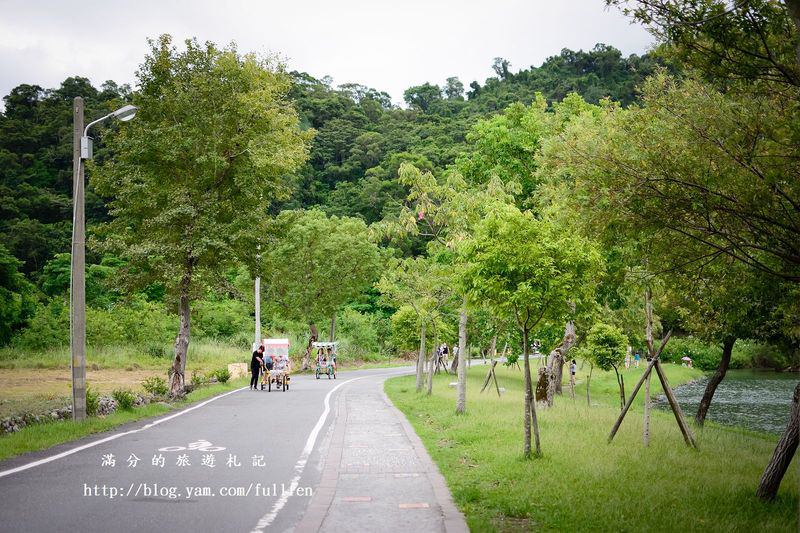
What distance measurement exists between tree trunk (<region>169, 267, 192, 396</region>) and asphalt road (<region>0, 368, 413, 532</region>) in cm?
609

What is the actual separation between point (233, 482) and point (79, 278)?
834 cm

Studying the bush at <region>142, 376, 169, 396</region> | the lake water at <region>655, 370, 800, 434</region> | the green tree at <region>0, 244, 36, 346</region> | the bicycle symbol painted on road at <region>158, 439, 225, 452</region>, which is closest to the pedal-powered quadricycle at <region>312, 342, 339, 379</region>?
the bush at <region>142, 376, 169, 396</region>

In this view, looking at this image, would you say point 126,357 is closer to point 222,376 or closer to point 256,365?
point 222,376

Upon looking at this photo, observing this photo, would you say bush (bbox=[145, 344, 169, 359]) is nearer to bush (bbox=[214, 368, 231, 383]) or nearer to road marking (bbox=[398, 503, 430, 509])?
bush (bbox=[214, 368, 231, 383])

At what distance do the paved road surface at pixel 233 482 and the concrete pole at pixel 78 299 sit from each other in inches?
51.5

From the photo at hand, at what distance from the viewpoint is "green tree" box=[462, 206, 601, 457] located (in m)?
10.6

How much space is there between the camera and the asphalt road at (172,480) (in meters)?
6.75

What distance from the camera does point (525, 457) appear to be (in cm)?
1038

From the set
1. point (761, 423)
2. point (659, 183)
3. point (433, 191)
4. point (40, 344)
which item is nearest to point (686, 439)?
point (659, 183)

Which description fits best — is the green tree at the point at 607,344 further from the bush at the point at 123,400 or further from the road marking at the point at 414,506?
the road marking at the point at 414,506

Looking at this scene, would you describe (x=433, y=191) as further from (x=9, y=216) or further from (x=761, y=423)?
(x=9, y=216)

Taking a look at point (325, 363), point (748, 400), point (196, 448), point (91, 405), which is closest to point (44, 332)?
point (325, 363)

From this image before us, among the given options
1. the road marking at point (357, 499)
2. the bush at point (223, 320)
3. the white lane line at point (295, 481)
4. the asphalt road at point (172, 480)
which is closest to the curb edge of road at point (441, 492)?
the road marking at point (357, 499)

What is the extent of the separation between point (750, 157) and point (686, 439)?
24.2 ft
